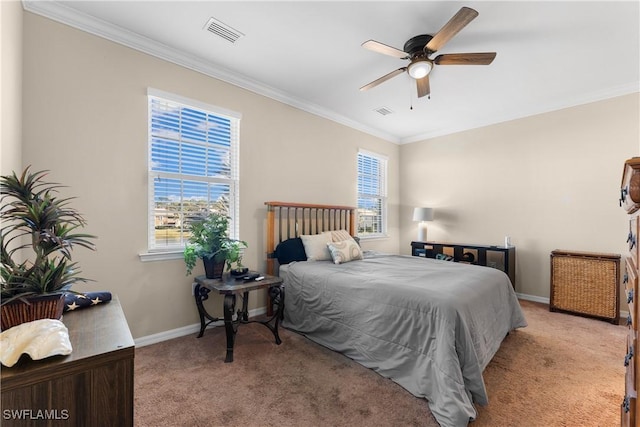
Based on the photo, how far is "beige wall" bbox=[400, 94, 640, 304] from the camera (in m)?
3.46

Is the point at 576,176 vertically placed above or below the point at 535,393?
above

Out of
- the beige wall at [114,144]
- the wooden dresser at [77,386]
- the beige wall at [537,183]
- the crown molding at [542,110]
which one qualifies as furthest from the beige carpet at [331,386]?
the crown molding at [542,110]

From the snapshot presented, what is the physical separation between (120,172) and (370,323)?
2490 mm

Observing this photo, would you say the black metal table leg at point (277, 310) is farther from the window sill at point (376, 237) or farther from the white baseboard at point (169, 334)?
the window sill at point (376, 237)

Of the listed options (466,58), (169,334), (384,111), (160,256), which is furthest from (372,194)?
(169,334)

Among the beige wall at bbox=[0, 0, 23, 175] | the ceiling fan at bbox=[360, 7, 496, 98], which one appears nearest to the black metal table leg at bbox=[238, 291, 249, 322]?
the beige wall at bbox=[0, 0, 23, 175]

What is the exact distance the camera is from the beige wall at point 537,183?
3.46 m

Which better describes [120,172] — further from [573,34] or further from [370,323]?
[573,34]

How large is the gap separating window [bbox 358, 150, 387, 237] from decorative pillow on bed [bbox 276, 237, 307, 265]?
178cm

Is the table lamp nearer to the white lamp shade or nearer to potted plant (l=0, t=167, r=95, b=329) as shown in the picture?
the white lamp shade

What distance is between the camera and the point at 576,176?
370 cm

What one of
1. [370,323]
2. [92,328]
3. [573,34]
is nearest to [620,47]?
[573,34]

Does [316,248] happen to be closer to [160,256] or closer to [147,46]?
[160,256]

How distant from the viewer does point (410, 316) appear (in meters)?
1.97
